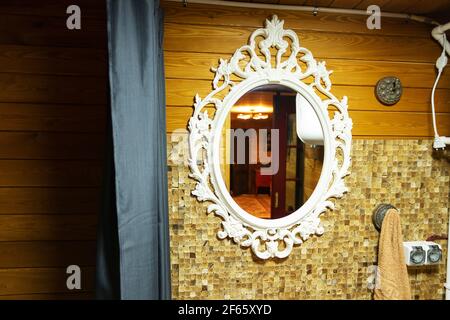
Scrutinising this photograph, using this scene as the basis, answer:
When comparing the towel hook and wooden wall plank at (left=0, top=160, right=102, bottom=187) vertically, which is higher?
wooden wall plank at (left=0, top=160, right=102, bottom=187)

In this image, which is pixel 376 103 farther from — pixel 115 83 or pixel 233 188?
pixel 115 83

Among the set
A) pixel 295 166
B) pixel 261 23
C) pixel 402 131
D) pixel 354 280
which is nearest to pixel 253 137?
pixel 295 166

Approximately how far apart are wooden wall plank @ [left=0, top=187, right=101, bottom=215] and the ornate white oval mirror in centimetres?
44

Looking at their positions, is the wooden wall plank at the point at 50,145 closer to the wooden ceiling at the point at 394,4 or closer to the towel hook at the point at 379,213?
the wooden ceiling at the point at 394,4

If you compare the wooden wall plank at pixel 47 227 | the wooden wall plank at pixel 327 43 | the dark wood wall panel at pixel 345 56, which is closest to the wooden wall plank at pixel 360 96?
the dark wood wall panel at pixel 345 56

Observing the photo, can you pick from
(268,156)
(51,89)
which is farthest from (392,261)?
(51,89)

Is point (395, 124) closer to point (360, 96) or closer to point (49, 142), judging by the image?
point (360, 96)

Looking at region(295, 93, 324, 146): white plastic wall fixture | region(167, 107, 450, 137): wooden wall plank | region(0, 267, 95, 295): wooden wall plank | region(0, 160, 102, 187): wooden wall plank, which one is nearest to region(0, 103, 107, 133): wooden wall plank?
region(0, 160, 102, 187): wooden wall plank

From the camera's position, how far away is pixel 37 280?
3.92ft

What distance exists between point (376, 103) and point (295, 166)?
0.46 m

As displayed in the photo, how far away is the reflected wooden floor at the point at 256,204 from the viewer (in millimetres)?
1267

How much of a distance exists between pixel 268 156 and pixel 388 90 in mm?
613

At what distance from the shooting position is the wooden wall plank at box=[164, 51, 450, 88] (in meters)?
1.21

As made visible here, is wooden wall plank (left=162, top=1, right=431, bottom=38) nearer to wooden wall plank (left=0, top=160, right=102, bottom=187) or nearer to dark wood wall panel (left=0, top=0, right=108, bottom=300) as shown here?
dark wood wall panel (left=0, top=0, right=108, bottom=300)
